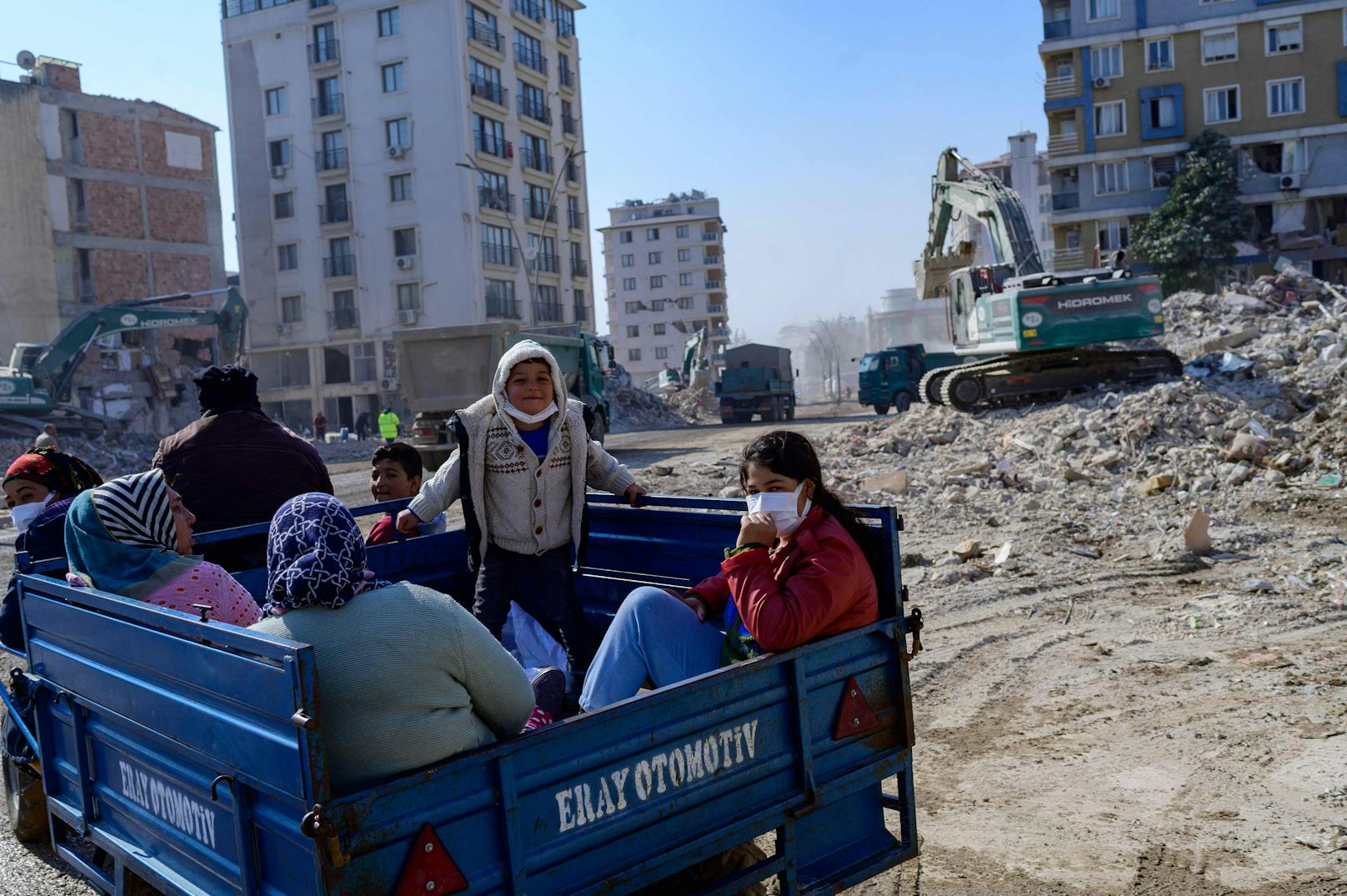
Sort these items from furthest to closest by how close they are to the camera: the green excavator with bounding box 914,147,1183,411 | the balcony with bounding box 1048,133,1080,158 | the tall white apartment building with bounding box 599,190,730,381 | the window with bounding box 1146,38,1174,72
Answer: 1. the tall white apartment building with bounding box 599,190,730,381
2. the balcony with bounding box 1048,133,1080,158
3. the window with bounding box 1146,38,1174,72
4. the green excavator with bounding box 914,147,1183,411

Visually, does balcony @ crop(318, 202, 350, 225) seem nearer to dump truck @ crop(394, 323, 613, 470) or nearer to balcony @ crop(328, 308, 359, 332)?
balcony @ crop(328, 308, 359, 332)

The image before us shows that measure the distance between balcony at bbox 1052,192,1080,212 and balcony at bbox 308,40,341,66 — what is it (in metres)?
31.6

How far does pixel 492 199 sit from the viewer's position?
49.1 metres

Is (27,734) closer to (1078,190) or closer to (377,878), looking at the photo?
(377,878)

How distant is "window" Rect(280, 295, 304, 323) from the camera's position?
50500 millimetres

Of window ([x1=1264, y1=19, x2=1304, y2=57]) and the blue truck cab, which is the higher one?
window ([x1=1264, y1=19, x2=1304, y2=57])

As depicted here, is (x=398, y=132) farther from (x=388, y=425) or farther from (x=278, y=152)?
(x=388, y=425)

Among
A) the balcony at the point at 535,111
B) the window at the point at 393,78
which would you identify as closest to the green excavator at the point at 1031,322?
the window at the point at 393,78

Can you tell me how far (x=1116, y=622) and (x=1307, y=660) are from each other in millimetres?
1305

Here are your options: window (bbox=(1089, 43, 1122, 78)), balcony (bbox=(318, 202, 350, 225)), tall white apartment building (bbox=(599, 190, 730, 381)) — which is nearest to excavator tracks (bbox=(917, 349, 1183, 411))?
window (bbox=(1089, 43, 1122, 78))

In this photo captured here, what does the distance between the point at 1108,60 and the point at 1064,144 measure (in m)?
3.66

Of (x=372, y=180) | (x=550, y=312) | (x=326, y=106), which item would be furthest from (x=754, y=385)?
(x=326, y=106)

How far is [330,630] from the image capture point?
8.38 feet

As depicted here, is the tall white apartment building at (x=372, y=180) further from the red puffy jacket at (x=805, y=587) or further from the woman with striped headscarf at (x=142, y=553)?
the red puffy jacket at (x=805, y=587)
